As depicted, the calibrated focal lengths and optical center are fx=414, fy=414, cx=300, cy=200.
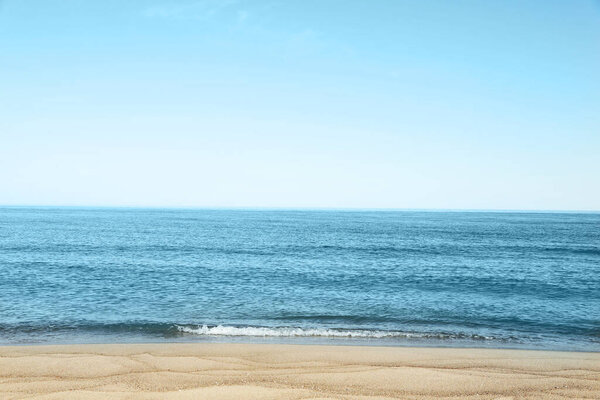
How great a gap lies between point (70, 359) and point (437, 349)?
12706 mm

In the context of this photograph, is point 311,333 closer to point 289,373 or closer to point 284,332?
point 284,332

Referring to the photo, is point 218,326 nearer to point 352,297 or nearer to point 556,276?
point 352,297

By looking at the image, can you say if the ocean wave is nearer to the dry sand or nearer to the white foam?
the white foam

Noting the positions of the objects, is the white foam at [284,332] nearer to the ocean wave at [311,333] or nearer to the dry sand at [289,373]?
the ocean wave at [311,333]

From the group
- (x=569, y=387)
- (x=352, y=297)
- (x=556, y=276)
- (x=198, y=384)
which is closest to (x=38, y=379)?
(x=198, y=384)

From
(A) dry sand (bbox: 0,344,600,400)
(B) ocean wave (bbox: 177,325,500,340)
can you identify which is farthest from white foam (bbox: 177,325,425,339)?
(A) dry sand (bbox: 0,344,600,400)

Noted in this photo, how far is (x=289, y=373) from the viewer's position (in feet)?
39.0

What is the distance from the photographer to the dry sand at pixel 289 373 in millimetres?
10414

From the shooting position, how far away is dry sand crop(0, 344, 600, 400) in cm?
1041

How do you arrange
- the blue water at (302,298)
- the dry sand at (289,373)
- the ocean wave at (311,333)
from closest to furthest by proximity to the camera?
the dry sand at (289,373) < the ocean wave at (311,333) < the blue water at (302,298)

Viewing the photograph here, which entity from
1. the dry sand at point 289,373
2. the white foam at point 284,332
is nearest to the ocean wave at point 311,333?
the white foam at point 284,332

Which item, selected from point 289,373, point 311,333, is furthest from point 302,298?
point 289,373

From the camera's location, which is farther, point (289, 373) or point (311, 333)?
point (311, 333)

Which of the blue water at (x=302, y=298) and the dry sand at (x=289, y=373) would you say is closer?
the dry sand at (x=289, y=373)
